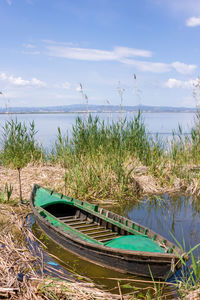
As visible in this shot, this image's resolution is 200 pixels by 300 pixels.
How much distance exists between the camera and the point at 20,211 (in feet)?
27.2

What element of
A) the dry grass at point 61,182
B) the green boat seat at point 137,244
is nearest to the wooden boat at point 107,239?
the green boat seat at point 137,244

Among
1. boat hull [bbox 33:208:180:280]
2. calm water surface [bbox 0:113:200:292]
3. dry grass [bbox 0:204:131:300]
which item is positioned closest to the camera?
dry grass [bbox 0:204:131:300]

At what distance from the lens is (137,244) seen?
16.7ft

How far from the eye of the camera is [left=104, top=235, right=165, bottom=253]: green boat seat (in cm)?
500

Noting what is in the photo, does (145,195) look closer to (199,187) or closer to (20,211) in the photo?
(199,187)

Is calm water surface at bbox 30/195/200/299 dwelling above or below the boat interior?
below

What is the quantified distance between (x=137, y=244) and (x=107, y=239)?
1109 mm

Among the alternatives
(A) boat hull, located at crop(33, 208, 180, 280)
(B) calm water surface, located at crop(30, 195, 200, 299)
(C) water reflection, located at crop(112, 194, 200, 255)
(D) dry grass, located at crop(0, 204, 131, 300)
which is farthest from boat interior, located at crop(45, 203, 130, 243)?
(D) dry grass, located at crop(0, 204, 131, 300)

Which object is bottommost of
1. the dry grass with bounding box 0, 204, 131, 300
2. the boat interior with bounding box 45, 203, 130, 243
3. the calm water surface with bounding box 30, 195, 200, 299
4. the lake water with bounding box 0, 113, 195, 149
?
the calm water surface with bounding box 30, 195, 200, 299

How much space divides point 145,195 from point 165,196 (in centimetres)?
63

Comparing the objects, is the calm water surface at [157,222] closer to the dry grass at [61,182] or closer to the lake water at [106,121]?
the dry grass at [61,182]

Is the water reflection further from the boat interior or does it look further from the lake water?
the lake water

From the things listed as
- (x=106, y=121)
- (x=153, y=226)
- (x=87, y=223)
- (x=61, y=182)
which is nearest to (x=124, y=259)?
(x=87, y=223)

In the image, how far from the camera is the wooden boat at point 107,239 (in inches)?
187
